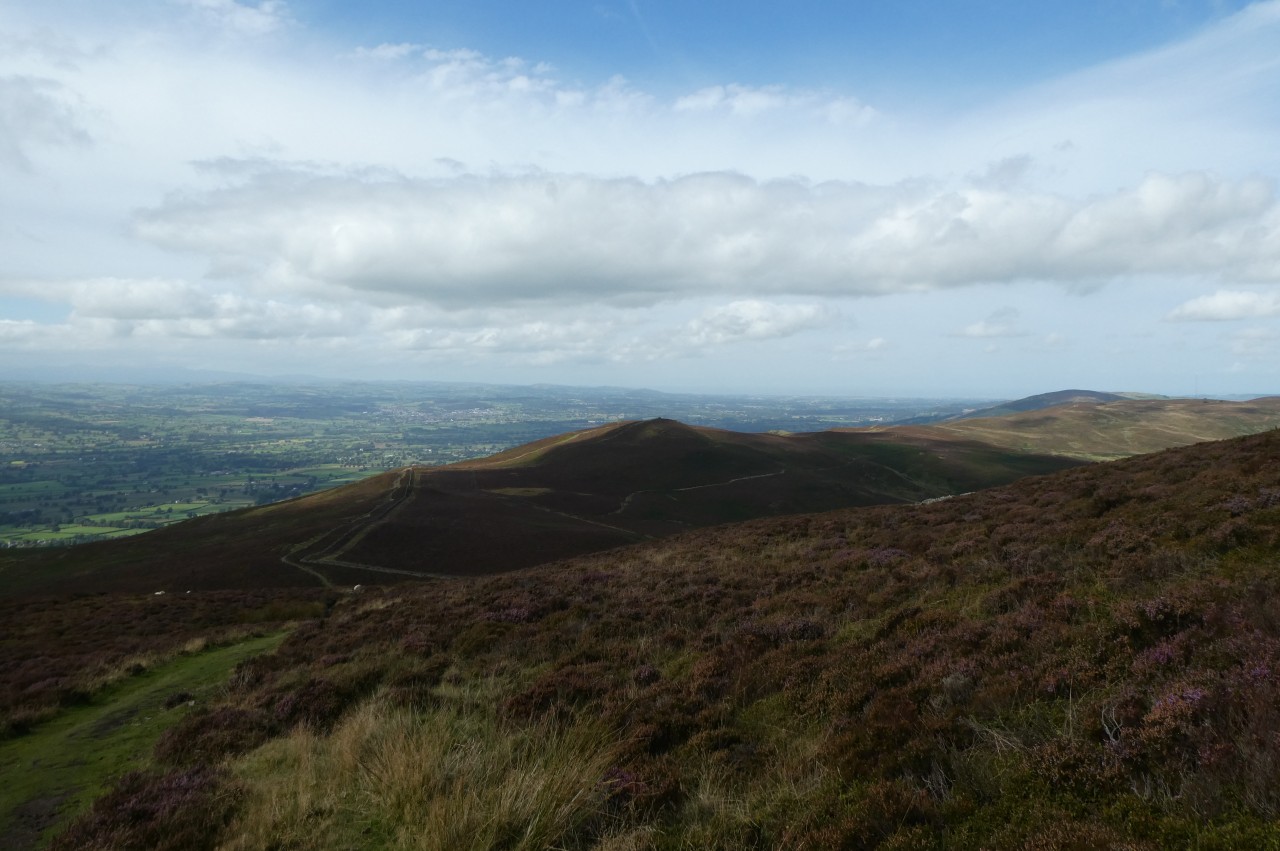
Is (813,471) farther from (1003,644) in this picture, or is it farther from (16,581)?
(16,581)

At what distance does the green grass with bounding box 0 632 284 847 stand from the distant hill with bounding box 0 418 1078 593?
31.4 m

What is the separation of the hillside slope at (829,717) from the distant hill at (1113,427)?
121 meters

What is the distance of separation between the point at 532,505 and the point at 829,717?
65695 millimetres

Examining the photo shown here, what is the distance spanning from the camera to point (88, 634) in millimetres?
25984

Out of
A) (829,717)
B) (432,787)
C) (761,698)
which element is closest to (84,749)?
(432,787)

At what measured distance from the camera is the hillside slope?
5457mm

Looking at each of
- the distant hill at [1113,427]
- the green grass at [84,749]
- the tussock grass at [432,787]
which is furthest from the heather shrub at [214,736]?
the distant hill at [1113,427]

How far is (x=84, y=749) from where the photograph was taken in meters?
11.9

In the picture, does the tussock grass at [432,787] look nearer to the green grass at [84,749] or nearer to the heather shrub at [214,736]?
the heather shrub at [214,736]

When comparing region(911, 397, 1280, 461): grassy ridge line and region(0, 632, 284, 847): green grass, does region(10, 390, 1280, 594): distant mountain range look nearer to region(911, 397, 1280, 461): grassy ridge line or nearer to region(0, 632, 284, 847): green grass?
region(911, 397, 1280, 461): grassy ridge line

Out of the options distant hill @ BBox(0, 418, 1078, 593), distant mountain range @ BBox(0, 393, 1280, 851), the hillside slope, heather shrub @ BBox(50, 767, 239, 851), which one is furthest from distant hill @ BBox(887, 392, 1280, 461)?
heather shrub @ BBox(50, 767, 239, 851)

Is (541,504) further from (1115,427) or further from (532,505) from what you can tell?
(1115,427)

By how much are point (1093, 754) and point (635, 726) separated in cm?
570

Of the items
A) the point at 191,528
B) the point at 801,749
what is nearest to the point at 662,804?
the point at 801,749
